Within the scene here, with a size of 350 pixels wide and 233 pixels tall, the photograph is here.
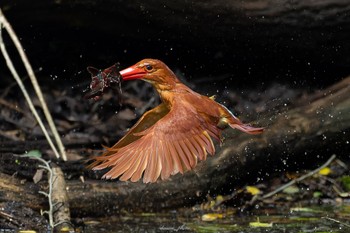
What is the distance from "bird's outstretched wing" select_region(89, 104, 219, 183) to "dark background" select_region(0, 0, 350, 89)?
7.16 feet

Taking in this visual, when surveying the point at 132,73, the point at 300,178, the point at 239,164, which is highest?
the point at 132,73

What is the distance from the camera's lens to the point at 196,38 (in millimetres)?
6938

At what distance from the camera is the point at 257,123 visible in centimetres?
627

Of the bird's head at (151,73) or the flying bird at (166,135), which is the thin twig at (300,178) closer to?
the flying bird at (166,135)

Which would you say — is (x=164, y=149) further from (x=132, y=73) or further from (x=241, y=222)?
(x=241, y=222)

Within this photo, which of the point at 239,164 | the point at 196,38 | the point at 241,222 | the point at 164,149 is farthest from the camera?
the point at 196,38

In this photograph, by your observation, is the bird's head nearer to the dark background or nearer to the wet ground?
the wet ground

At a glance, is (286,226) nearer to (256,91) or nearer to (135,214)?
(135,214)

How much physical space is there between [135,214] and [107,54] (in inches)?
98.8

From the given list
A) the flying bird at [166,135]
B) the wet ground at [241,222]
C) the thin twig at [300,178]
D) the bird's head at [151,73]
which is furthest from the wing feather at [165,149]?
the thin twig at [300,178]

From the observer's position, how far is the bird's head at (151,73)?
175 inches

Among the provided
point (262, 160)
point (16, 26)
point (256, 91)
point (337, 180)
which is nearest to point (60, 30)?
point (16, 26)

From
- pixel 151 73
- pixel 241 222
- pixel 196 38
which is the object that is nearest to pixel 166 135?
pixel 151 73

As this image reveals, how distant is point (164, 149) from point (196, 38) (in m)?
2.89
